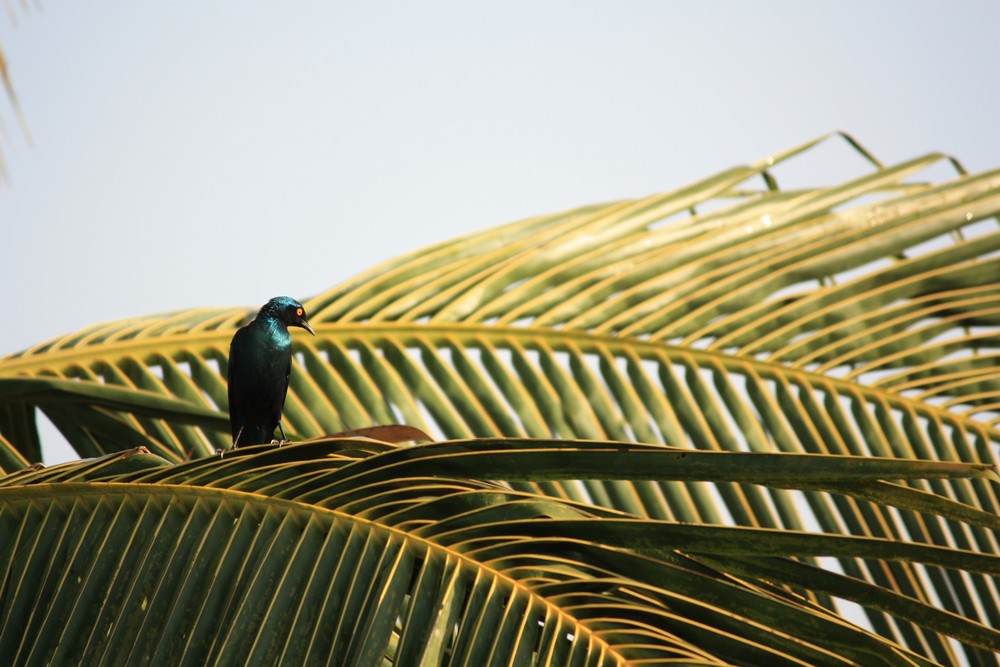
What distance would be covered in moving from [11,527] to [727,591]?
3.28 feet

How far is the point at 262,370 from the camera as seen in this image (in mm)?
2285

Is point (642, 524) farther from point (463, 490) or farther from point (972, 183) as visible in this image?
point (972, 183)

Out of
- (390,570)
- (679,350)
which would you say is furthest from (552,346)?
(390,570)

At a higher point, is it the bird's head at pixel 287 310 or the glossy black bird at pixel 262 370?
the bird's head at pixel 287 310

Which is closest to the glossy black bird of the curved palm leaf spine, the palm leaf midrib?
the palm leaf midrib

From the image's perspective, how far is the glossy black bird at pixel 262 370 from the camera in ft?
7.46

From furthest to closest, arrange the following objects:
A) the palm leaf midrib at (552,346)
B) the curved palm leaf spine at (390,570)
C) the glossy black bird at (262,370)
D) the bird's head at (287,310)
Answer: the palm leaf midrib at (552,346) → the bird's head at (287,310) → the glossy black bird at (262,370) → the curved palm leaf spine at (390,570)

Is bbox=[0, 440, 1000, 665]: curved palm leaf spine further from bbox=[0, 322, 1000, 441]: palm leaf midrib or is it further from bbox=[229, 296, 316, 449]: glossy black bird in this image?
bbox=[0, 322, 1000, 441]: palm leaf midrib

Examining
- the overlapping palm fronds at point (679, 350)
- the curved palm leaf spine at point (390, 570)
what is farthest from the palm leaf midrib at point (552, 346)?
the curved palm leaf spine at point (390, 570)

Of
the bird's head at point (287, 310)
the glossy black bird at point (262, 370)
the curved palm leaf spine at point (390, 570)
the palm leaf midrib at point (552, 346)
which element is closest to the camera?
the curved palm leaf spine at point (390, 570)

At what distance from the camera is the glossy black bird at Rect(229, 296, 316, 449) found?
227 centimetres

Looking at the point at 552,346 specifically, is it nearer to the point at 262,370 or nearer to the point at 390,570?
the point at 262,370

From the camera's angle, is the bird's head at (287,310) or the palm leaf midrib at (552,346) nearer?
the bird's head at (287,310)

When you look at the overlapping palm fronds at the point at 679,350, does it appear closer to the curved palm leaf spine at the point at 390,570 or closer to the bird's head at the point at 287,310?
the bird's head at the point at 287,310
